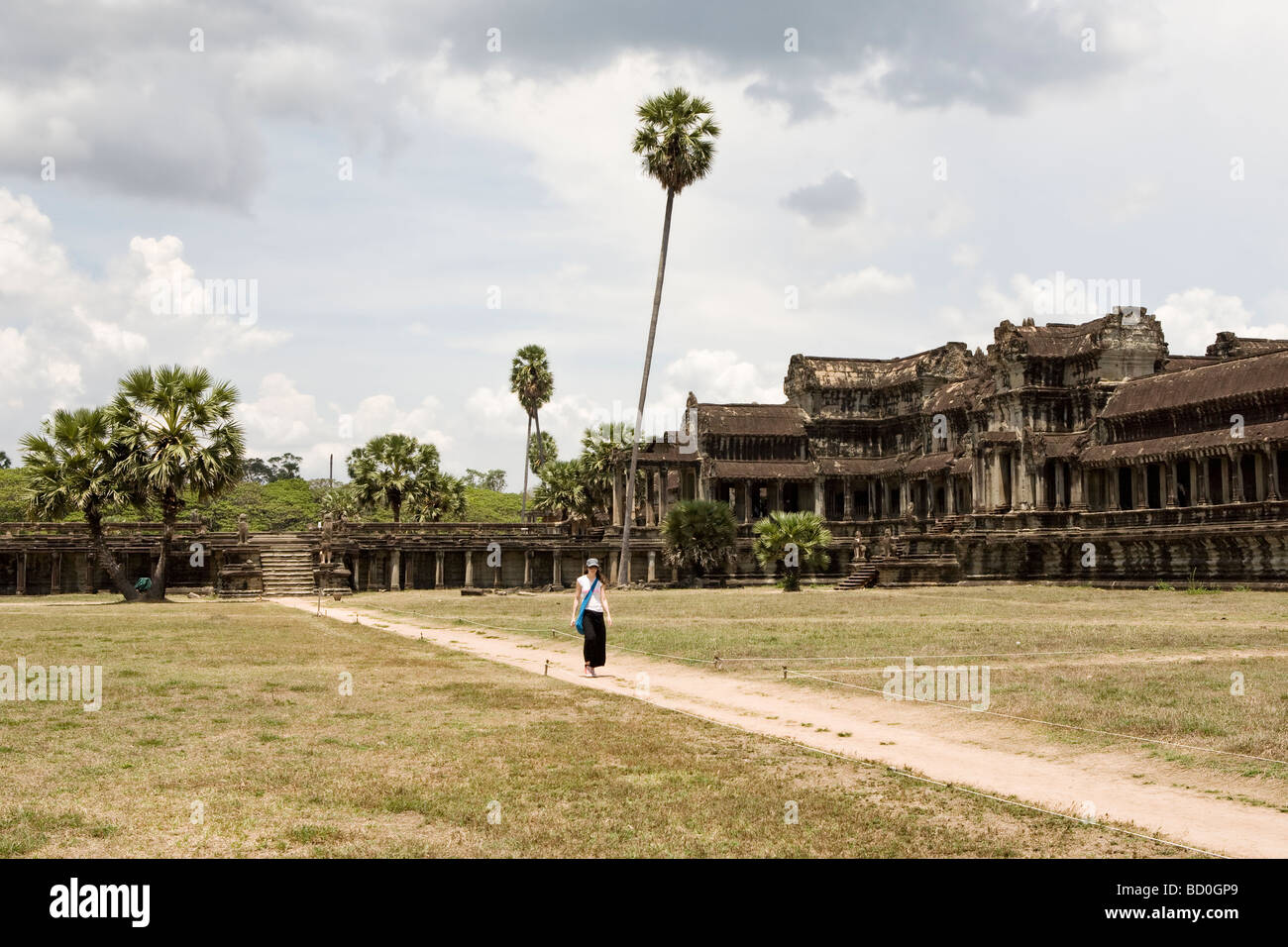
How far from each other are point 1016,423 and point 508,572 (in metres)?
29.4

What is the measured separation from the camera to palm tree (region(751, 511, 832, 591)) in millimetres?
53844

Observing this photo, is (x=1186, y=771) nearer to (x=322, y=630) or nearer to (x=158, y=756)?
(x=158, y=756)

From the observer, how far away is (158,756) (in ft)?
36.5

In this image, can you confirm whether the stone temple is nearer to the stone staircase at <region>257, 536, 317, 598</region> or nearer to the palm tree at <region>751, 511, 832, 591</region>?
the stone staircase at <region>257, 536, 317, 598</region>

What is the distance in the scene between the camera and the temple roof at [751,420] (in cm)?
7388

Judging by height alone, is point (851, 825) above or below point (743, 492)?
below

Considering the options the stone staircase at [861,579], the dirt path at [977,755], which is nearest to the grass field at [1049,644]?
the dirt path at [977,755]

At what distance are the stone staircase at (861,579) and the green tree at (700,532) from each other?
664 cm

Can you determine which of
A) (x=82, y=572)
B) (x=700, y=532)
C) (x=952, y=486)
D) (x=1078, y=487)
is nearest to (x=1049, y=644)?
(x=700, y=532)

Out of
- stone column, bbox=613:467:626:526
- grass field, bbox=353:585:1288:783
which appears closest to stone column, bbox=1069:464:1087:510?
grass field, bbox=353:585:1288:783

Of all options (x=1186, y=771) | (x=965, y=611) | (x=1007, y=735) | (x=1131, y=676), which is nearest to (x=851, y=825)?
(x=1186, y=771)

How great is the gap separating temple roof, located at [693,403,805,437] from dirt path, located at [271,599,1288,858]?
177ft

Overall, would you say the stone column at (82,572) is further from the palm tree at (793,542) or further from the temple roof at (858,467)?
the temple roof at (858,467)

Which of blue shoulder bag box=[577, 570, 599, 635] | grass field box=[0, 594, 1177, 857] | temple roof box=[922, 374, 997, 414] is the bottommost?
grass field box=[0, 594, 1177, 857]
